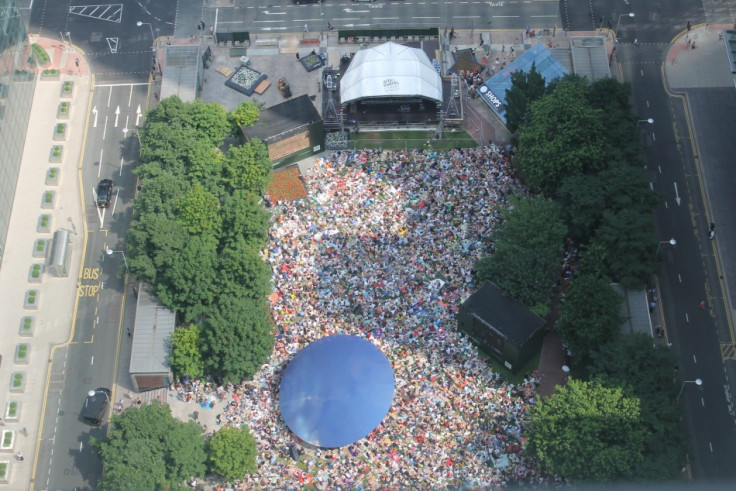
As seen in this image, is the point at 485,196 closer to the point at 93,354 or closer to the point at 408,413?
the point at 408,413

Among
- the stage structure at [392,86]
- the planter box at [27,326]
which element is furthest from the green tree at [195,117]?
the planter box at [27,326]

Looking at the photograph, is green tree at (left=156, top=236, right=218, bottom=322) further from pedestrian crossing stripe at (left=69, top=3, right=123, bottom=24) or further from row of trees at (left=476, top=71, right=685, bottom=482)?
pedestrian crossing stripe at (left=69, top=3, right=123, bottom=24)

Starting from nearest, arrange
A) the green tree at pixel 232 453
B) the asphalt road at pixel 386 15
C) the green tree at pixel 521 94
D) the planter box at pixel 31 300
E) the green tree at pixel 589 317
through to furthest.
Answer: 1. the green tree at pixel 232 453
2. the green tree at pixel 589 317
3. the planter box at pixel 31 300
4. the green tree at pixel 521 94
5. the asphalt road at pixel 386 15

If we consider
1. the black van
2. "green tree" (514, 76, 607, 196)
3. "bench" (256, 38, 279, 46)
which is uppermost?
"bench" (256, 38, 279, 46)

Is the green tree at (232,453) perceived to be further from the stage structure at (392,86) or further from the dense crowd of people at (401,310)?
the stage structure at (392,86)

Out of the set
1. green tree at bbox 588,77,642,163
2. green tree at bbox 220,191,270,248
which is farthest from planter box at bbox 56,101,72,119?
green tree at bbox 588,77,642,163

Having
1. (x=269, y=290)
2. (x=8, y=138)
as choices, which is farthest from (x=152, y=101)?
(x=269, y=290)
